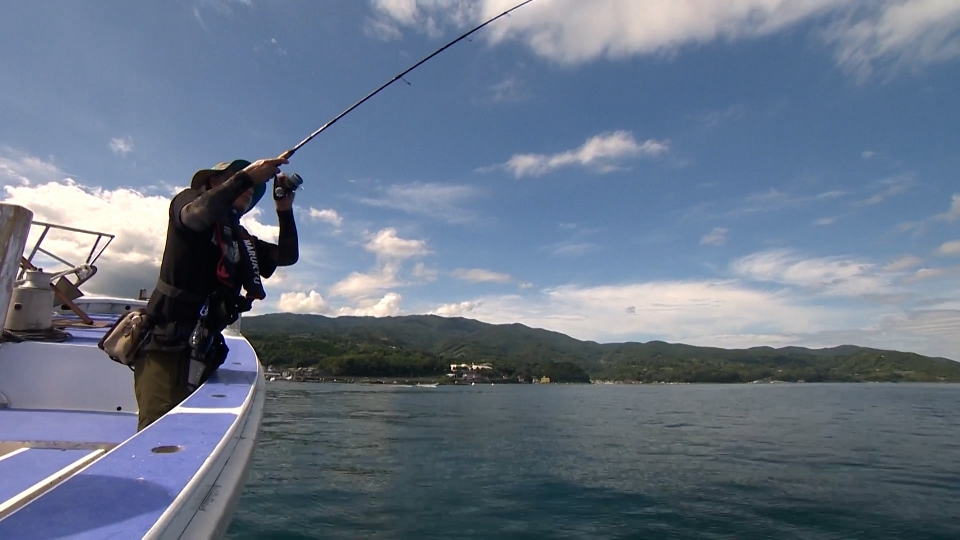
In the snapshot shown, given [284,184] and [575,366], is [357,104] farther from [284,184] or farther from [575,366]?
[575,366]

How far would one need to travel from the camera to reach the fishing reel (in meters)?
3.68

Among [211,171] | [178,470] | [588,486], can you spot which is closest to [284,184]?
[211,171]

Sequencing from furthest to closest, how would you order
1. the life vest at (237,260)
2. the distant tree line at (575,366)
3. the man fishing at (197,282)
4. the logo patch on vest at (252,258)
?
the distant tree line at (575,366), the logo patch on vest at (252,258), the life vest at (237,260), the man fishing at (197,282)

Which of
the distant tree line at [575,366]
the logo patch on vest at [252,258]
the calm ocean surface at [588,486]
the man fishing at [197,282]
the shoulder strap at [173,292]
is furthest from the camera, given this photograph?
the distant tree line at [575,366]

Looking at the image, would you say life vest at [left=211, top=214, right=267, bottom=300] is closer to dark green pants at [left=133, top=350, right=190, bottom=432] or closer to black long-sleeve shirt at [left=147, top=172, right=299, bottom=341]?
black long-sleeve shirt at [left=147, top=172, right=299, bottom=341]

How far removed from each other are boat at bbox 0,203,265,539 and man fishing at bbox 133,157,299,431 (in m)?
0.28

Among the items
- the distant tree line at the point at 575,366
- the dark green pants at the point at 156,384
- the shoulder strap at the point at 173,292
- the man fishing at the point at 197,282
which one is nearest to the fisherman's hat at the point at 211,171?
the man fishing at the point at 197,282

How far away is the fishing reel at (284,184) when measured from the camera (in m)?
3.68

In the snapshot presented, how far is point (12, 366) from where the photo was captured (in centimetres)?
436

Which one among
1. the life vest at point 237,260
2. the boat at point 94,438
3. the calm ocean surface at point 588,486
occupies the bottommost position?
the calm ocean surface at point 588,486

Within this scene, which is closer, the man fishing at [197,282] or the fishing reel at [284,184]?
the man fishing at [197,282]

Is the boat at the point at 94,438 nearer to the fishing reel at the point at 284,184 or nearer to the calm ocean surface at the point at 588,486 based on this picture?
the fishing reel at the point at 284,184

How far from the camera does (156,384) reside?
310cm

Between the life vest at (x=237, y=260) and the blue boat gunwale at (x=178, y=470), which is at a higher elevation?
the life vest at (x=237, y=260)
